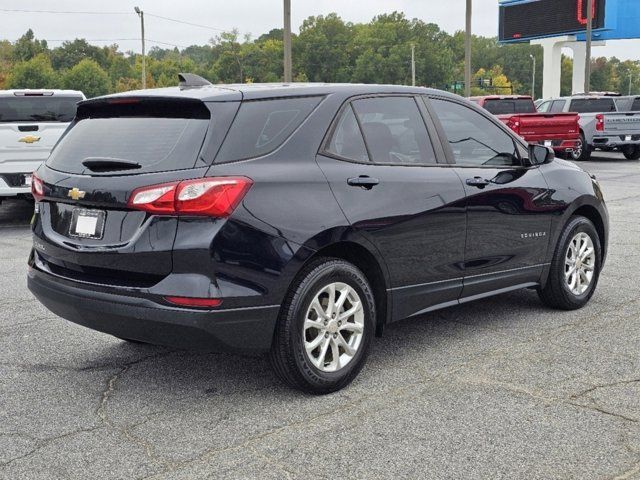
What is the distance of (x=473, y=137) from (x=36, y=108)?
7.80 metres

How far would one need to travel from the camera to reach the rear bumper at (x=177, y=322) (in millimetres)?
3949

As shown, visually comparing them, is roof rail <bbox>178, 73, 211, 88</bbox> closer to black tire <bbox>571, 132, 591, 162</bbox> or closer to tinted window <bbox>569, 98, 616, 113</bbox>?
black tire <bbox>571, 132, 591, 162</bbox>

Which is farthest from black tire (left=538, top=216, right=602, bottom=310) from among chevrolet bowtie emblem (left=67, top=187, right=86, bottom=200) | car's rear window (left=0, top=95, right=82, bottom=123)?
car's rear window (left=0, top=95, right=82, bottom=123)

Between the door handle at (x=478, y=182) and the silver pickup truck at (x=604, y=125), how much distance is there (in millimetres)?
19273

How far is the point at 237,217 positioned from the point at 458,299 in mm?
1909

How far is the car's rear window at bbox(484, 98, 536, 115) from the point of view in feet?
76.7

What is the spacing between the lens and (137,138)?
170 inches

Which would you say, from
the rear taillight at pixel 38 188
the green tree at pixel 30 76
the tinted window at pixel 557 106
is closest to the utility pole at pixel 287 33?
the tinted window at pixel 557 106

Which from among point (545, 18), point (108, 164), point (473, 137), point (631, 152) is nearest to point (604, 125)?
point (631, 152)

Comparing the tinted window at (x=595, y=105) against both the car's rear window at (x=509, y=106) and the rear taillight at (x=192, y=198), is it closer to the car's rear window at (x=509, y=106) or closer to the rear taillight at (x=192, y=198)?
the car's rear window at (x=509, y=106)

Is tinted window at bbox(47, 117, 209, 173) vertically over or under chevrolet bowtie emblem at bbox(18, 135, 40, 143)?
over

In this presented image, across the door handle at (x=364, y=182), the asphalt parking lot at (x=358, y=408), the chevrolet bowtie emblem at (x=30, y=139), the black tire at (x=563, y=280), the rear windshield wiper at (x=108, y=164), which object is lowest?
the asphalt parking lot at (x=358, y=408)

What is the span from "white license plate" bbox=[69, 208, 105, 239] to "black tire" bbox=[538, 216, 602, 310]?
338 cm

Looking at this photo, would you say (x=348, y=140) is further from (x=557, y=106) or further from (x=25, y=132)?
(x=557, y=106)
